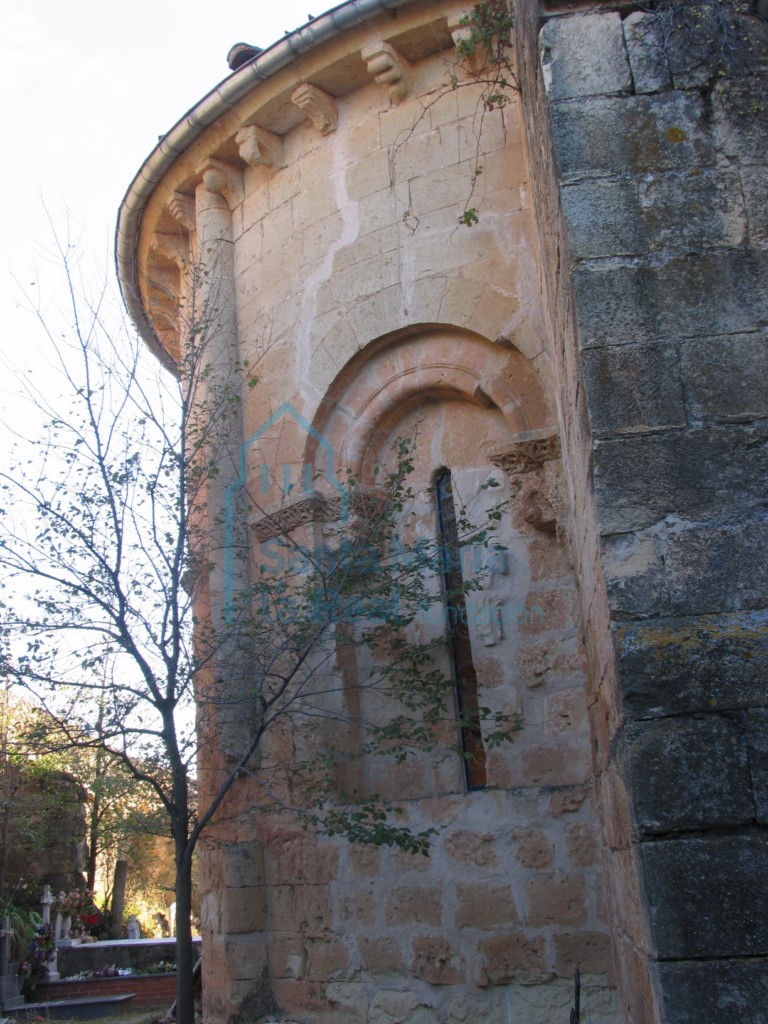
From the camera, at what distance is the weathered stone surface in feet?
9.56

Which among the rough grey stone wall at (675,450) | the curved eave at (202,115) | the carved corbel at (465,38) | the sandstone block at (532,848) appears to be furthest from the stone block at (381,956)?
the carved corbel at (465,38)

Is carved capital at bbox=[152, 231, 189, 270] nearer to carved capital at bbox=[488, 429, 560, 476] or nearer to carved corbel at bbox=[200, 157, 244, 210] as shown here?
carved corbel at bbox=[200, 157, 244, 210]

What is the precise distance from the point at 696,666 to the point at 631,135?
1504 mm

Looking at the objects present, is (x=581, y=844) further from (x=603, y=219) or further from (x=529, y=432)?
(x=603, y=219)

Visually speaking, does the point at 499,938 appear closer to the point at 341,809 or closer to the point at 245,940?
the point at 341,809

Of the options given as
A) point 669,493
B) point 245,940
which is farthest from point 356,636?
point 669,493

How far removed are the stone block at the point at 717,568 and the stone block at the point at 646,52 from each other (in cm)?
133

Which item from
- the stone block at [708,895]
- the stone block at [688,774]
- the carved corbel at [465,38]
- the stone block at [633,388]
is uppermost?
the carved corbel at [465,38]

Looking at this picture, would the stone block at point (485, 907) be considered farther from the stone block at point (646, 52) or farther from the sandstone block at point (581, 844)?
the stone block at point (646, 52)

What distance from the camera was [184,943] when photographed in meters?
5.33

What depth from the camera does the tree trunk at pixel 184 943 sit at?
523cm

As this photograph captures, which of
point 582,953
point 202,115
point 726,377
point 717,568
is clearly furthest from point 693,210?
point 202,115

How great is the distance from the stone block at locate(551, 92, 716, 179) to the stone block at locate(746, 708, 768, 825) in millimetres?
1508

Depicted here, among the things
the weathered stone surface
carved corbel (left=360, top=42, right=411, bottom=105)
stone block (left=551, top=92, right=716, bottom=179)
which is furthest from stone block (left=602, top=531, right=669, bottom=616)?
carved corbel (left=360, top=42, right=411, bottom=105)
